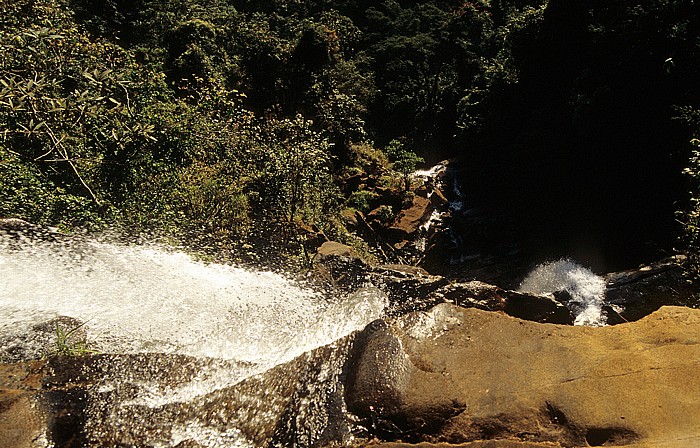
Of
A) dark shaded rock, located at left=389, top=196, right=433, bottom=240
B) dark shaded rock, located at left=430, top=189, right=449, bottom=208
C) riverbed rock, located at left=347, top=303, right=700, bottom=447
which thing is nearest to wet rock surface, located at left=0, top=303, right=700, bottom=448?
riverbed rock, located at left=347, top=303, right=700, bottom=447

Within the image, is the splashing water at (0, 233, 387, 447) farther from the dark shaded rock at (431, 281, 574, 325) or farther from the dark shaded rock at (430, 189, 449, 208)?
the dark shaded rock at (430, 189, 449, 208)

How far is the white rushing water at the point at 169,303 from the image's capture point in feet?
15.8

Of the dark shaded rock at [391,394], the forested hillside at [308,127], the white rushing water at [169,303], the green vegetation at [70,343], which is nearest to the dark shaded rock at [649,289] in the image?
the forested hillside at [308,127]

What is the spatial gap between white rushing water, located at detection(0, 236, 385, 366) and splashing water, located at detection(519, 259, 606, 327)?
17.5ft

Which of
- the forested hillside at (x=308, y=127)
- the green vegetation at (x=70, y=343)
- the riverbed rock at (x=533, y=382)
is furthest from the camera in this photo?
the forested hillside at (x=308, y=127)

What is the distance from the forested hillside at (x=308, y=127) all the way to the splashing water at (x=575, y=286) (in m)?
1.58

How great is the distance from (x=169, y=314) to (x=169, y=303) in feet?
1.16

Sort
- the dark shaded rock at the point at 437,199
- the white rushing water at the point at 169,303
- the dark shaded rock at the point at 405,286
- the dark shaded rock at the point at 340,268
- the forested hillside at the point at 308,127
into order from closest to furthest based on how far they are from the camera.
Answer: the white rushing water at the point at 169,303 → the dark shaded rock at the point at 405,286 → the dark shaded rock at the point at 340,268 → the forested hillside at the point at 308,127 → the dark shaded rock at the point at 437,199

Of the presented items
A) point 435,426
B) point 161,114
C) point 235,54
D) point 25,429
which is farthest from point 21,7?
point 435,426

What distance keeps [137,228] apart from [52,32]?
5.41m

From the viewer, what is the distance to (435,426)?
312cm

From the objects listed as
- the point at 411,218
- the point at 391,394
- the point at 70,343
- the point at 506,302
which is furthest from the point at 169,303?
the point at 411,218

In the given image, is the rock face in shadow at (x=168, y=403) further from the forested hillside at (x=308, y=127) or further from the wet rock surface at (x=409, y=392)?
the forested hillside at (x=308, y=127)

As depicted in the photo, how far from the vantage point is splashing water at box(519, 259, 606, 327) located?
8.70 meters
